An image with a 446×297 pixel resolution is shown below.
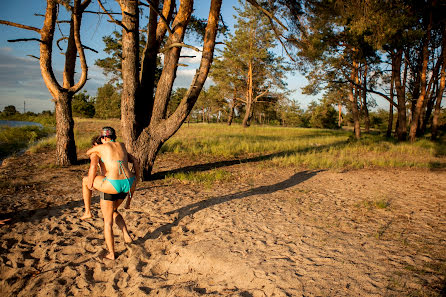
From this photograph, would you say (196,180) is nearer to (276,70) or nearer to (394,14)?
(394,14)

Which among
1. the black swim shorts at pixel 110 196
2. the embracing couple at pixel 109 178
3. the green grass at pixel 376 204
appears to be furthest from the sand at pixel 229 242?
the black swim shorts at pixel 110 196

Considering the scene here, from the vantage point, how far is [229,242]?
3531mm

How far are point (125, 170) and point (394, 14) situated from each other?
1298 centimetres

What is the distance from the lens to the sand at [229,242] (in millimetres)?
2660

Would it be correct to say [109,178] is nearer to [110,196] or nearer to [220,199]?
[110,196]

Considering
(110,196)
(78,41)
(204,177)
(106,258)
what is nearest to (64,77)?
(78,41)

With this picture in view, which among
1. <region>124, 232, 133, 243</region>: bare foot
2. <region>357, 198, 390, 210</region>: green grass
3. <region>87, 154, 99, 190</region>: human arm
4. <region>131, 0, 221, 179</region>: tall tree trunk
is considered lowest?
<region>124, 232, 133, 243</region>: bare foot

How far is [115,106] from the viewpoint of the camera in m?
48.5

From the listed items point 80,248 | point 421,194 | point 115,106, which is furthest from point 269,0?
point 115,106

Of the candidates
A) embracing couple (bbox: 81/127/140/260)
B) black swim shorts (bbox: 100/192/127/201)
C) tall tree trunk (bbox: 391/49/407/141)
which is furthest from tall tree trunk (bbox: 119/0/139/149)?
tall tree trunk (bbox: 391/49/407/141)

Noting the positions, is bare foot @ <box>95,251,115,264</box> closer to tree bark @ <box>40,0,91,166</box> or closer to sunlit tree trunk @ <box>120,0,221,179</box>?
sunlit tree trunk @ <box>120,0,221,179</box>

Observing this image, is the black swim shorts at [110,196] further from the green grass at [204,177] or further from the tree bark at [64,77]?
the tree bark at [64,77]

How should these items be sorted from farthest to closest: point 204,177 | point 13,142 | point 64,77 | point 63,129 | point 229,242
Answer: point 13,142, point 64,77, point 63,129, point 204,177, point 229,242

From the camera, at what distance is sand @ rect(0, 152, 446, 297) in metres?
2.66
